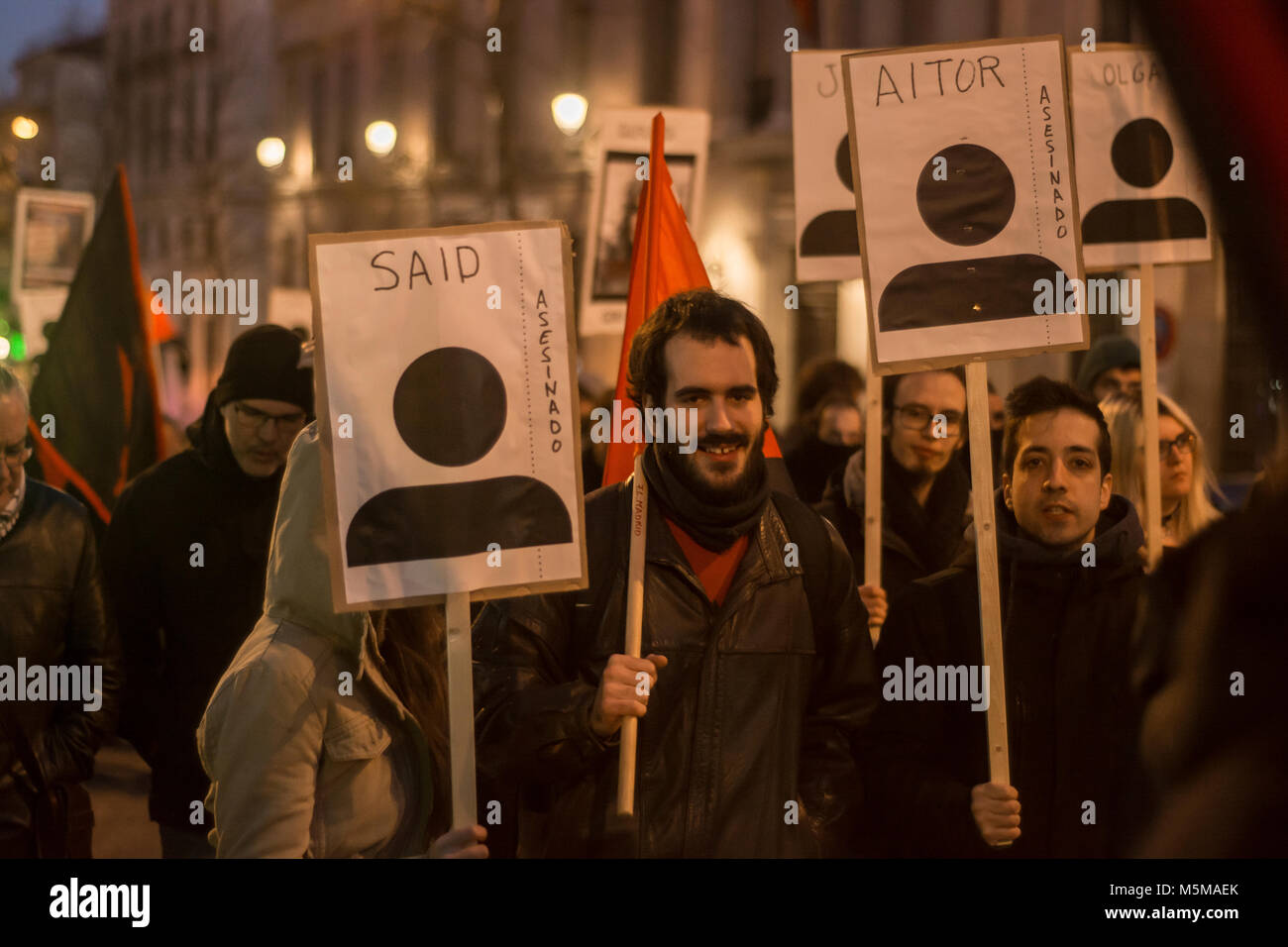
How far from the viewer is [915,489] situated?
4.40 meters

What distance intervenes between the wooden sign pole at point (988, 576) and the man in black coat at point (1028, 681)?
0.08 meters

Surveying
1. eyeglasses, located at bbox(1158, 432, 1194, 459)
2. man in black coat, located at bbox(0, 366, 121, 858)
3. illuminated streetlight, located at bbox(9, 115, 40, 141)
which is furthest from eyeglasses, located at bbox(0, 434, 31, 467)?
illuminated streetlight, located at bbox(9, 115, 40, 141)

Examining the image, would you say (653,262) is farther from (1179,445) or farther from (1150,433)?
(1179,445)

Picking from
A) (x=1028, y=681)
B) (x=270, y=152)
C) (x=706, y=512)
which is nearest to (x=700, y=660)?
(x=706, y=512)

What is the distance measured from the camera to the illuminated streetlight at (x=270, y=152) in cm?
2545

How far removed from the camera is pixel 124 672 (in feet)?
12.4

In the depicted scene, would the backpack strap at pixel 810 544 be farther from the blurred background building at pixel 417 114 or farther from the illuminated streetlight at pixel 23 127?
the illuminated streetlight at pixel 23 127

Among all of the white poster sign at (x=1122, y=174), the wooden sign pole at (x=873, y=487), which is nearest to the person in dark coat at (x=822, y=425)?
the wooden sign pole at (x=873, y=487)

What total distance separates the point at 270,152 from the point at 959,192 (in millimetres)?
24604

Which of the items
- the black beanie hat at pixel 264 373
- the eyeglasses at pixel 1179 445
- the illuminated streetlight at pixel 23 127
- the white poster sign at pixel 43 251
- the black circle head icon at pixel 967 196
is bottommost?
the eyeglasses at pixel 1179 445

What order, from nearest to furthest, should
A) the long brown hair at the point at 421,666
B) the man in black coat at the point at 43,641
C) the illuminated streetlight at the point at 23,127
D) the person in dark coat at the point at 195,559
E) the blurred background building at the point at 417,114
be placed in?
1. the long brown hair at the point at 421,666
2. the man in black coat at the point at 43,641
3. the person in dark coat at the point at 195,559
4. the blurred background building at the point at 417,114
5. the illuminated streetlight at the point at 23,127

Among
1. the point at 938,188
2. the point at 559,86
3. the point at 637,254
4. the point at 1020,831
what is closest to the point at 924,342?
the point at 938,188

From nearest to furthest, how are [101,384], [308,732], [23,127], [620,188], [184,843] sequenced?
[308,732] < [184,843] < [101,384] < [620,188] < [23,127]
